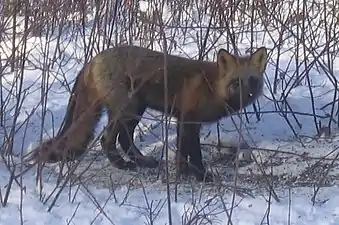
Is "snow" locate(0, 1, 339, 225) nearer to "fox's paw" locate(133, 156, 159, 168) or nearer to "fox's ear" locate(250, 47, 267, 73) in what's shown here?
"fox's paw" locate(133, 156, 159, 168)

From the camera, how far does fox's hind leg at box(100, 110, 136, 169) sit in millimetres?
6316

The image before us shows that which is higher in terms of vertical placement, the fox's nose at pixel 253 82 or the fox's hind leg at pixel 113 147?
the fox's nose at pixel 253 82

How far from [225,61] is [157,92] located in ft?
2.17

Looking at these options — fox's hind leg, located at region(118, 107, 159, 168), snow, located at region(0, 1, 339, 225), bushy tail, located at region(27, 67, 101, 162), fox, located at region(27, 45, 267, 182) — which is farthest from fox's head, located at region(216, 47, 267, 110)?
bushy tail, located at region(27, 67, 101, 162)

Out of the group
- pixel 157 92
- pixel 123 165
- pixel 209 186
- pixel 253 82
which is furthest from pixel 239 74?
pixel 123 165

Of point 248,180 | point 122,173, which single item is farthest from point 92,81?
point 248,180

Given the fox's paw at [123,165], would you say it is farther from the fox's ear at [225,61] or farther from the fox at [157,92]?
the fox's ear at [225,61]

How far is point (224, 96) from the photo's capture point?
6340mm

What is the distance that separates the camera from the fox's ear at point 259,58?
6272 mm

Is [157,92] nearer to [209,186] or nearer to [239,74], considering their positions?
[239,74]

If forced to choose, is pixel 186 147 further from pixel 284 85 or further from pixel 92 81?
pixel 284 85

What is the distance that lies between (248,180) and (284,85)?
2649mm

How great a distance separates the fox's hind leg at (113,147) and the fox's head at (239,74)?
39.1 inches

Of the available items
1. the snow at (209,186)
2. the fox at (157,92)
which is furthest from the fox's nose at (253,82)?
the snow at (209,186)
